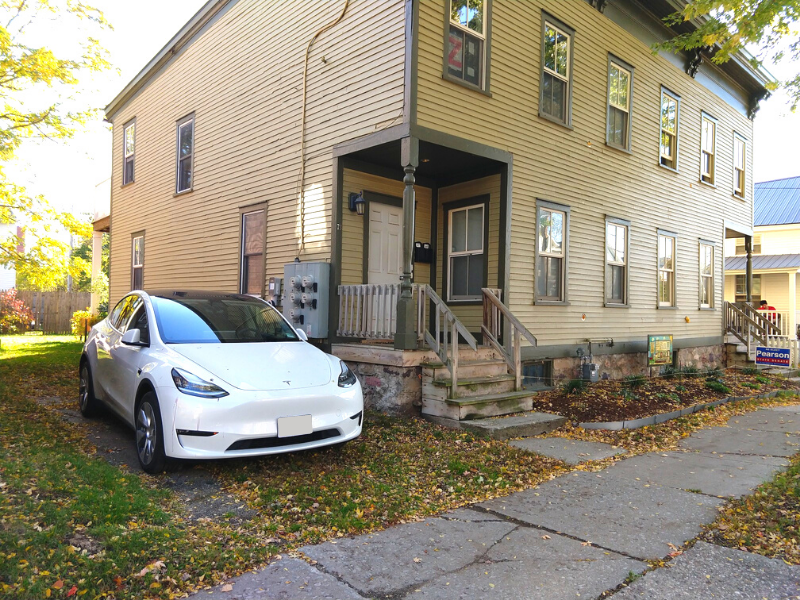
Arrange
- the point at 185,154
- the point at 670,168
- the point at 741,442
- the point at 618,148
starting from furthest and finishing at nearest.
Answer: the point at 185,154
the point at 670,168
the point at 618,148
the point at 741,442

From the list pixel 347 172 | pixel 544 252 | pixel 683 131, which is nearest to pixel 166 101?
pixel 347 172

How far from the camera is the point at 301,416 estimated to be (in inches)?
191

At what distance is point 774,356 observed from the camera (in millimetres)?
13602

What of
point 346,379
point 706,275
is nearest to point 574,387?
point 346,379

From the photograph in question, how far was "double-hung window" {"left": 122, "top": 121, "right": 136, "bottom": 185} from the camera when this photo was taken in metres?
16.2

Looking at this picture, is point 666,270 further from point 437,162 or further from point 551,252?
point 437,162

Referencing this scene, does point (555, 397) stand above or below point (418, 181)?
below

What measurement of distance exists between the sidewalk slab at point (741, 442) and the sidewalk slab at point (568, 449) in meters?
1.16

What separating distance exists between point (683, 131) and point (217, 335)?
12456mm

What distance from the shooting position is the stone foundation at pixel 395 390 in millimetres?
7551

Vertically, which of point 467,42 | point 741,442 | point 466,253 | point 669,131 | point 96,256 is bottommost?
point 741,442

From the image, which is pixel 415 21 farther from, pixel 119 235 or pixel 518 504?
pixel 119 235

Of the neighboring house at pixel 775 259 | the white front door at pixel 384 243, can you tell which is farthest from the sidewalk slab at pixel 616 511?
the neighboring house at pixel 775 259

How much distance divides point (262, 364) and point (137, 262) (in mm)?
11990
